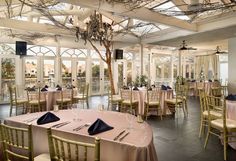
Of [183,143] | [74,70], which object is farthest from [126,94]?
[74,70]

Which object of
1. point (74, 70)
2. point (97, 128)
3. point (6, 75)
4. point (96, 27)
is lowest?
point (97, 128)

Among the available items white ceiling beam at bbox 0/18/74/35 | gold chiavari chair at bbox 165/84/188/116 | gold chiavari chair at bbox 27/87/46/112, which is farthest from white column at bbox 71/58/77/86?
gold chiavari chair at bbox 165/84/188/116

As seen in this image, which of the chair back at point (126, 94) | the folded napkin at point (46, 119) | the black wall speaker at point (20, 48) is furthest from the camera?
the black wall speaker at point (20, 48)

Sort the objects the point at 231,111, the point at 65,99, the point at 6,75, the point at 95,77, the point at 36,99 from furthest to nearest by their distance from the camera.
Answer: the point at 95,77
the point at 6,75
the point at 65,99
the point at 36,99
the point at 231,111

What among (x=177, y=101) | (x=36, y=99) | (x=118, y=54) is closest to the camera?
(x=177, y=101)

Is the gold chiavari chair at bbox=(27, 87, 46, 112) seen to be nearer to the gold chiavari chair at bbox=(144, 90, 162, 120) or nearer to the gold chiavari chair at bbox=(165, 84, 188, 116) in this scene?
the gold chiavari chair at bbox=(144, 90, 162, 120)

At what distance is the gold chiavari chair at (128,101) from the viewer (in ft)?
21.8

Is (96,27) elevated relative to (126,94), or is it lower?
elevated

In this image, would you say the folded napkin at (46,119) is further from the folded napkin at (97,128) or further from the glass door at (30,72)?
the glass door at (30,72)

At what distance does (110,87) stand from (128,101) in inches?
62.9

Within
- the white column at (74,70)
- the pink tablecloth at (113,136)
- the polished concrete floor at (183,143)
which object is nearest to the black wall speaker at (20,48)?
the white column at (74,70)

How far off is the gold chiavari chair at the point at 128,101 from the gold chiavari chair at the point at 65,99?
1.92 metres

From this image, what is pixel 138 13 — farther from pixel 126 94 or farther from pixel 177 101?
pixel 177 101

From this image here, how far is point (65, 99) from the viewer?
7262 millimetres
